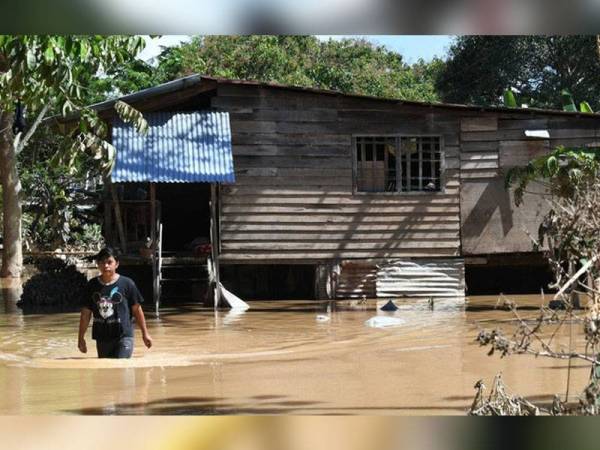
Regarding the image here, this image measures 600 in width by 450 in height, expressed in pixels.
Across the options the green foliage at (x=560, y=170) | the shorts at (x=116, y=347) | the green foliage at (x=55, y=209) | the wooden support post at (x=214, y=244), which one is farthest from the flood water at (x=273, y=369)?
the green foliage at (x=55, y=209)

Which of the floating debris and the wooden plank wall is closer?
the floating debris

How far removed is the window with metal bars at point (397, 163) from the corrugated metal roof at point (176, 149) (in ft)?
9.62

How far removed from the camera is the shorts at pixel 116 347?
836cm

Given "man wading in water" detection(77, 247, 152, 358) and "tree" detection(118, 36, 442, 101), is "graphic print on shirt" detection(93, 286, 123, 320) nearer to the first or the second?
"man wading in water" detection(77, 247, 152, 358)

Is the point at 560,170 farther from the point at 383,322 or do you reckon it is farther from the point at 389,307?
the point at 383,322

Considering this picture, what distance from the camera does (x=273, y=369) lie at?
32.4ft

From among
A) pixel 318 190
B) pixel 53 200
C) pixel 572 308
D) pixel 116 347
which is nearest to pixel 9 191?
pixel 53 200

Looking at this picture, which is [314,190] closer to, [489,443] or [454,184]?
[454,184]

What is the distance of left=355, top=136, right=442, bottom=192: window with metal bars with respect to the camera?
61.2 feet

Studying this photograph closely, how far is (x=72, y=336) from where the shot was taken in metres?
13.2

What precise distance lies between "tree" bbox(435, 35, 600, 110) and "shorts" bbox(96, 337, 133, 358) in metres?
25.7

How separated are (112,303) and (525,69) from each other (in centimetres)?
2797

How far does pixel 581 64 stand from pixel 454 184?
16.2 meters

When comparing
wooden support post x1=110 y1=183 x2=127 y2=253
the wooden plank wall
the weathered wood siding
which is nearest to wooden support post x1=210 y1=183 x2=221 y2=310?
the wooden plank wall
